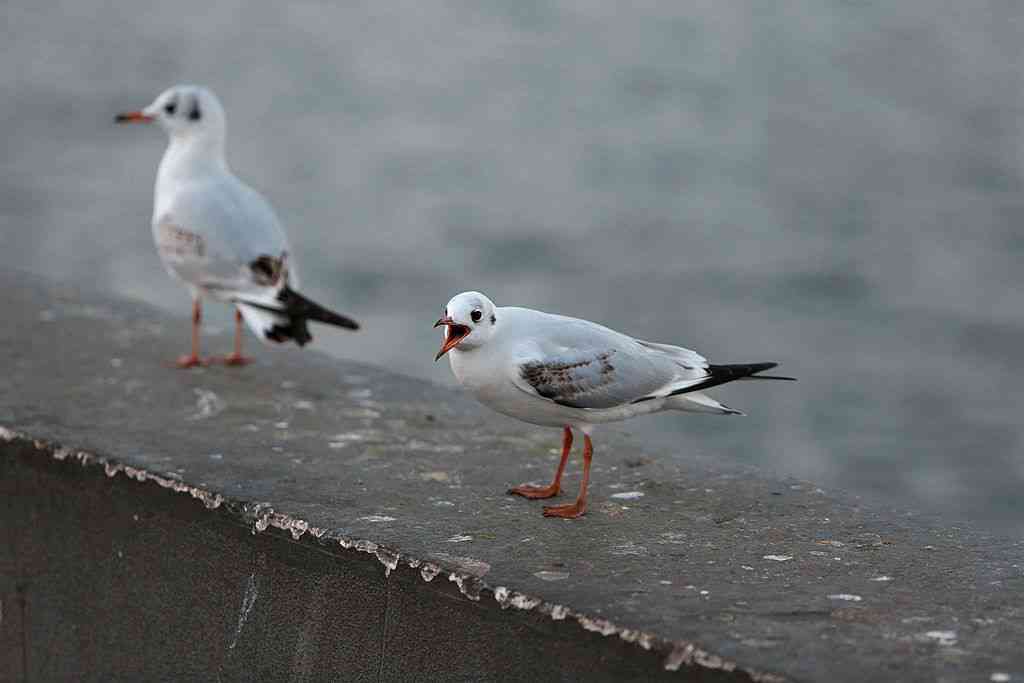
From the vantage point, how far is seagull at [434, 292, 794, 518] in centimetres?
370

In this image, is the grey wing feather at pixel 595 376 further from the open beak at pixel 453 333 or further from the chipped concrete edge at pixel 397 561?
the chipped concrete edge at pixel 397 561

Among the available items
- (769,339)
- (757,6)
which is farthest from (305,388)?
(757,6)

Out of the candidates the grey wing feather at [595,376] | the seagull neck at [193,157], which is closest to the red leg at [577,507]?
the grey wing feather at [595,376]

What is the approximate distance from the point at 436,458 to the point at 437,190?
12.2 meters

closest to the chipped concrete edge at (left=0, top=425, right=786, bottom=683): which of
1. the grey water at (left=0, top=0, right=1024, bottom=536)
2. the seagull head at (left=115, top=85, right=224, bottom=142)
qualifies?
the seagull head at (left=115, top=85, right=224, bottom=142)

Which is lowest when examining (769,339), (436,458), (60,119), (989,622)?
(989,622)

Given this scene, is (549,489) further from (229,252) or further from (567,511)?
(229,252)

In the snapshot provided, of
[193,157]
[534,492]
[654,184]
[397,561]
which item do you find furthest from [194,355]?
[654,184]

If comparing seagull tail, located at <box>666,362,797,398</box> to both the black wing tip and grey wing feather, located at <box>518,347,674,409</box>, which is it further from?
the black wing tip

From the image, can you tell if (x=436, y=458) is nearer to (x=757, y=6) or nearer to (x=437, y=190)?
(x=437, y=190)

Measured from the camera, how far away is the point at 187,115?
241 inches

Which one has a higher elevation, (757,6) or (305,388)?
(757,6)

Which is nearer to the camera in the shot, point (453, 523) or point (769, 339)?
point (453, 523)

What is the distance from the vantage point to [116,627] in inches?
156
